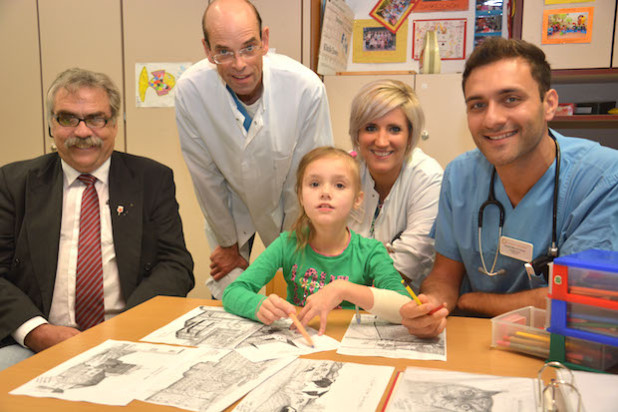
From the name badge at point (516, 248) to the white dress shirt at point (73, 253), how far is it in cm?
125

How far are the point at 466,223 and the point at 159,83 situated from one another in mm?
2334

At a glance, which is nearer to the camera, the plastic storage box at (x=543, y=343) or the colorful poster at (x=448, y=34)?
the plastic storage box at (x=543, y=343)

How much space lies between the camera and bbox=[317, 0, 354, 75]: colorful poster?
283 centimetres

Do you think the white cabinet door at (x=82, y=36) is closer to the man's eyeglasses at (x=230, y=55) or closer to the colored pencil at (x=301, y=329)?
the man's eyeglasses at (x=230, y=55)

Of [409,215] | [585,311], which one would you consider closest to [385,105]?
[409,215]

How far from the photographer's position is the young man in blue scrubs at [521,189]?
1.33m

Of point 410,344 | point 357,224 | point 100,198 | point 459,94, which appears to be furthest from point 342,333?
point 459,94

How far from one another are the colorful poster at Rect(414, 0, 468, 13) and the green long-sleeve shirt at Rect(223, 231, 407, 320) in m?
2.26

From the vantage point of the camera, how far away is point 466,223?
1560mm

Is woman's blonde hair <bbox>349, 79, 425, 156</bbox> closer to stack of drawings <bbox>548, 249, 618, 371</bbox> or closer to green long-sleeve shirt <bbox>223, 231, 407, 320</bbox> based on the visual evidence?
green long-sleeve shirt <bbox>223, 231, 407, 320</bbox>

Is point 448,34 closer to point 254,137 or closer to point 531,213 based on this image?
point 254,137

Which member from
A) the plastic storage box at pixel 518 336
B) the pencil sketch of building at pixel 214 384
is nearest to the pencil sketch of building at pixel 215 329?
the pencil sketch of building at pixel 214 384

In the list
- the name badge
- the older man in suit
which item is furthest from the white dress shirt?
the name badge

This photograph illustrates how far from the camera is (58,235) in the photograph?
5.35 ft
